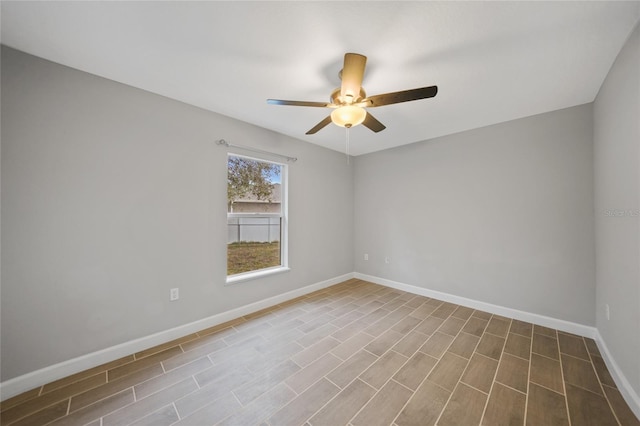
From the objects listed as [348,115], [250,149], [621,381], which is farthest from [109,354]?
[621,381]

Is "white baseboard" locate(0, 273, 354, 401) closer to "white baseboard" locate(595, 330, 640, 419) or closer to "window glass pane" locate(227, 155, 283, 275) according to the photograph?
"window glass pane" locate(227, 155, 283, 275)

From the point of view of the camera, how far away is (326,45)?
1594mm

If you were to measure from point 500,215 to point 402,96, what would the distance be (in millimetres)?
2345

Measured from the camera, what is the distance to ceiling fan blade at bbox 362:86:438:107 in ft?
4.97

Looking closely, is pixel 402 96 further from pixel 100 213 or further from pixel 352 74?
pixel 100 213

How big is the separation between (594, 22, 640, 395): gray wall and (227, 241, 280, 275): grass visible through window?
3387 millimetres

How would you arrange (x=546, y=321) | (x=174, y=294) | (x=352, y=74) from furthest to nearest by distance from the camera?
(x=546, y=321)
(x=174, y=294)
(x=352, y=74)

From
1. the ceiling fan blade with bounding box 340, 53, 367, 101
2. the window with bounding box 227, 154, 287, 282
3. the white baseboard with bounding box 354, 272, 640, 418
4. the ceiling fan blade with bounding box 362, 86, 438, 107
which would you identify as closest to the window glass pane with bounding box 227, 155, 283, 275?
the window with bounding box 227, 154, 287, 282

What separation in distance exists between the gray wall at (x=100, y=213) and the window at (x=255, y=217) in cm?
20

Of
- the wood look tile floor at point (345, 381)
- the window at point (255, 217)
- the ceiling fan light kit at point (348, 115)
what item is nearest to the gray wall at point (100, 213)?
the window at point (255, 217)

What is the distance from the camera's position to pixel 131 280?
2100 mm

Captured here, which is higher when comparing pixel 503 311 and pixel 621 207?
pixel 621 207

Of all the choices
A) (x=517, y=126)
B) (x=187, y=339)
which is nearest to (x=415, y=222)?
(x=517, y=126)

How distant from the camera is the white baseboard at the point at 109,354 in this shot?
161 cm
